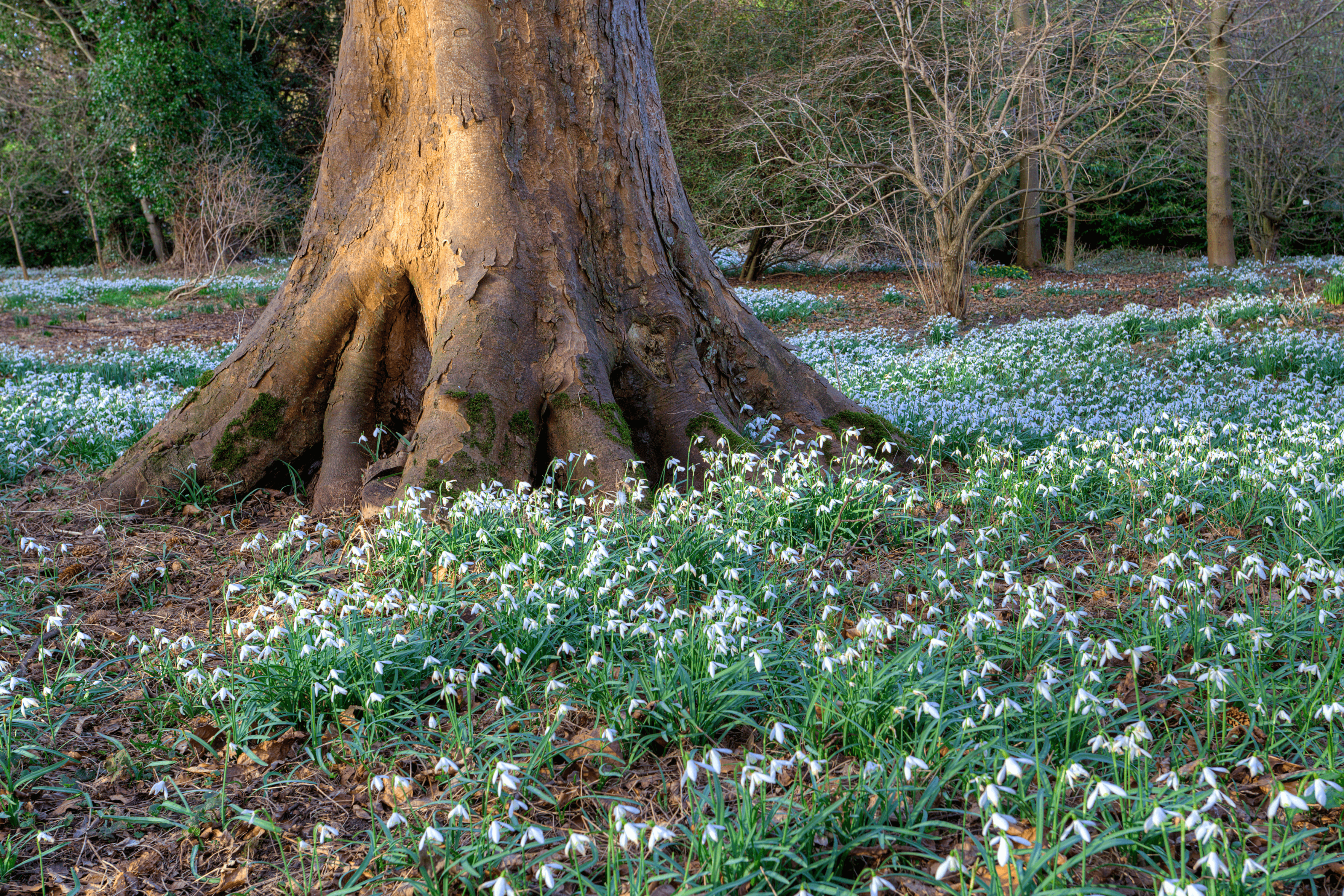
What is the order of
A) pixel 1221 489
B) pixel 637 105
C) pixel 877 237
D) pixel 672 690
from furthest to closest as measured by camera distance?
1. pixel 877 237
2. pixel 637 105
3. pixel 1221 489
4. pixel 672 690

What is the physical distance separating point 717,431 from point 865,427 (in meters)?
1.13

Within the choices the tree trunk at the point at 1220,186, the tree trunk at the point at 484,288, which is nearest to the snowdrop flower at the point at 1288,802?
the tree trunk at the point at 484,288

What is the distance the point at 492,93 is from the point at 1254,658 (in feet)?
13.8

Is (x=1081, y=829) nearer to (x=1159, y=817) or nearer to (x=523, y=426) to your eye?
(x=1159, y=817)

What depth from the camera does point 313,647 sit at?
293 centimetres

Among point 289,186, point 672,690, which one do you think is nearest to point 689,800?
point 672,690

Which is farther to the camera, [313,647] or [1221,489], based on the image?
[1221,489]

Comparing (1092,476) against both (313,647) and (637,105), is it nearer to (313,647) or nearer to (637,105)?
(637,105)

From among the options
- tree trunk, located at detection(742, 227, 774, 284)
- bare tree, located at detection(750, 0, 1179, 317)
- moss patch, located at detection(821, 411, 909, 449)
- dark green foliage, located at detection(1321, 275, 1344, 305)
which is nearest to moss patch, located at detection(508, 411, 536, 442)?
moss patch, located at detection(821, 411, 909, 449)

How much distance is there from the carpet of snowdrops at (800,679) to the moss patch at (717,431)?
11 centimetres

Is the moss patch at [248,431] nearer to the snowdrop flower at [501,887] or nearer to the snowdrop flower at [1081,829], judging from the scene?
the snowdrop flower at [501,887]

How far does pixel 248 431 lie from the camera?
5109 millimetres

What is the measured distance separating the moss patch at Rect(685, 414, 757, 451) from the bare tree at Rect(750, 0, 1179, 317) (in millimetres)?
7881

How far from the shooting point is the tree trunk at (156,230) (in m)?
25.9
